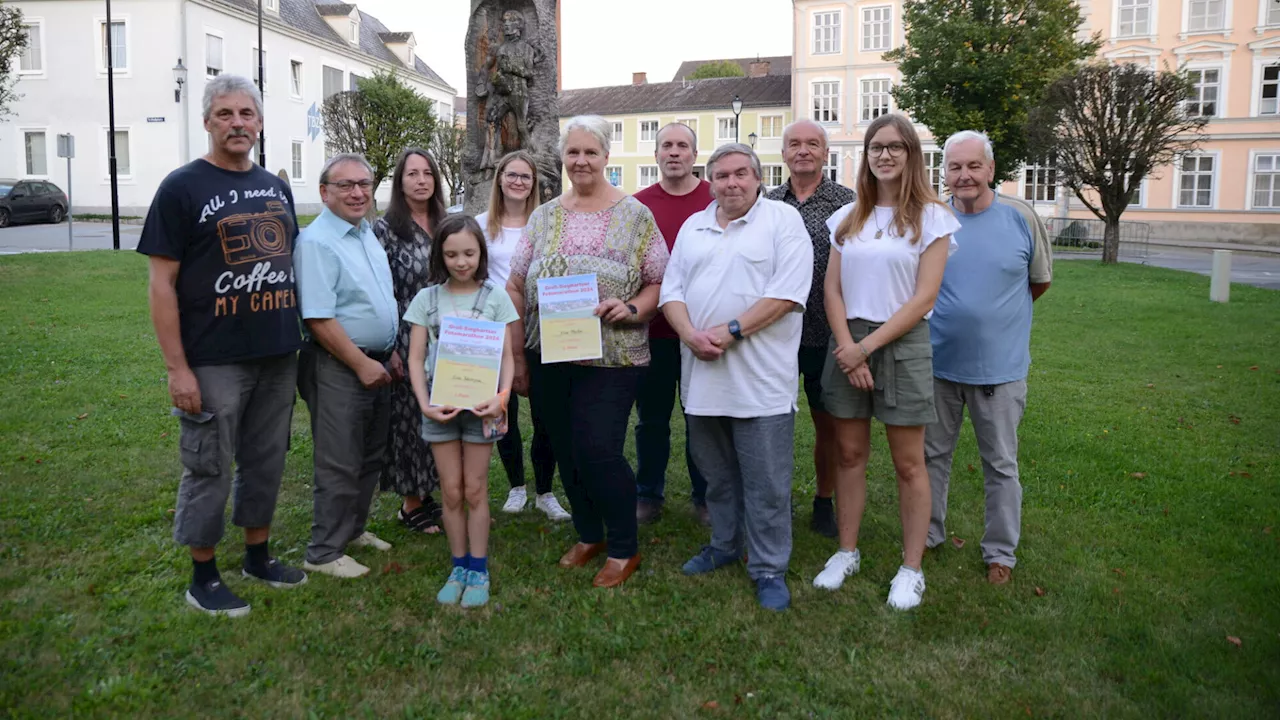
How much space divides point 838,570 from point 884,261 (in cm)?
153

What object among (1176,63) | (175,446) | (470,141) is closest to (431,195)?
(470,141)

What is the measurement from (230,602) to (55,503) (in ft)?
7.28

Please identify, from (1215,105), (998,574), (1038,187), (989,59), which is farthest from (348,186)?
(1038,187)

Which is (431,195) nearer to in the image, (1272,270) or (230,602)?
(230,602)

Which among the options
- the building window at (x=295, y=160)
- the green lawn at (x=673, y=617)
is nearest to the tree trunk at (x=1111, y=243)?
the green lawn at (x=673, y=617)

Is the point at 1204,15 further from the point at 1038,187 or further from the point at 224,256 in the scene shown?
the point at 224,256

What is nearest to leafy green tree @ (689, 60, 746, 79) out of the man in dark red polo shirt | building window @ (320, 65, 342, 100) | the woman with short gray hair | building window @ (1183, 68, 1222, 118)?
building window @ (320, 65, 342, 100)

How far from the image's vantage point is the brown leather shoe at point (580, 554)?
192 inches

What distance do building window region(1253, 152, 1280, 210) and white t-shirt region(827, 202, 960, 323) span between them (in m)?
41.1

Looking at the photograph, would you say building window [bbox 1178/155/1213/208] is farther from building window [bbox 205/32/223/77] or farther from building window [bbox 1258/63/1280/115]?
building window [bbox 205/32/223/77]

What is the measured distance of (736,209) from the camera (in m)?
4.34

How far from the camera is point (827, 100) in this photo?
50750mm

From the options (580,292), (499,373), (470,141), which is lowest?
(499,373)

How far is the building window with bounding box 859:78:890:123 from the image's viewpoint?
49062mm
